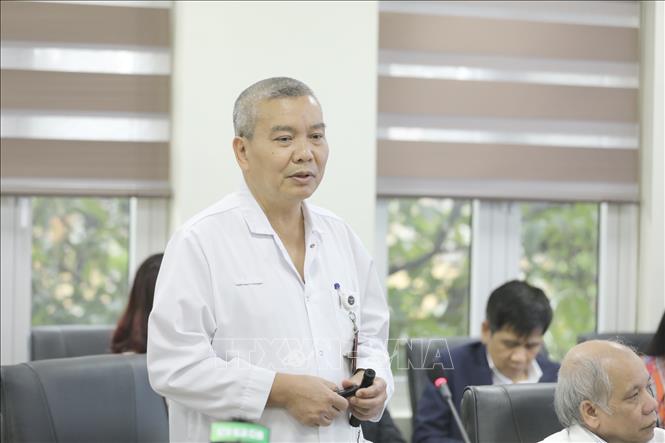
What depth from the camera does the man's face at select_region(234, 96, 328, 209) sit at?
1.96 metres

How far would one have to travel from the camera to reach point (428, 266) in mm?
4055

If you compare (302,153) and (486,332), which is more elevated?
(302,153)

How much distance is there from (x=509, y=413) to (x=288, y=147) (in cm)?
89

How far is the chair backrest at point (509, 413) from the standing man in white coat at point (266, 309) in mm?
321

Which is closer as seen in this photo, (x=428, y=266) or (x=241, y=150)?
(x=241, y=150)

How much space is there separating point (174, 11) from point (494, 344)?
68.5 inches

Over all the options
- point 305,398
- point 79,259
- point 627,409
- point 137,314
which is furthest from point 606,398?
point 79,259

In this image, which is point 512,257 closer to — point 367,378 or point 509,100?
point 509,100

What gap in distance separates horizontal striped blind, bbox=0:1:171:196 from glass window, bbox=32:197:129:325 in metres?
0.20

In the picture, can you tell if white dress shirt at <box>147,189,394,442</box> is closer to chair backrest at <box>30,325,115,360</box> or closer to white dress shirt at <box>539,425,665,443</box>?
white dress shirt at <box>539,425,665,443</box>

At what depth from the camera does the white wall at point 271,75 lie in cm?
338

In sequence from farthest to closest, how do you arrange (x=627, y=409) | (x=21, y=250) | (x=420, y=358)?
(x=21, y=250) → (x=420, y=358) → (x=627, y=409)

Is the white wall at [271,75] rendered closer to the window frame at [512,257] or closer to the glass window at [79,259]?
the glass window at [79,259]

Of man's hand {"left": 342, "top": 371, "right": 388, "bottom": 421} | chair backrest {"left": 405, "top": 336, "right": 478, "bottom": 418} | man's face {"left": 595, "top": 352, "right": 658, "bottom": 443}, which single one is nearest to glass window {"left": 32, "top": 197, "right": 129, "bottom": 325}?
chair backrest {"left": 405, "top": 336, "right": 478, "bottom": 418}
